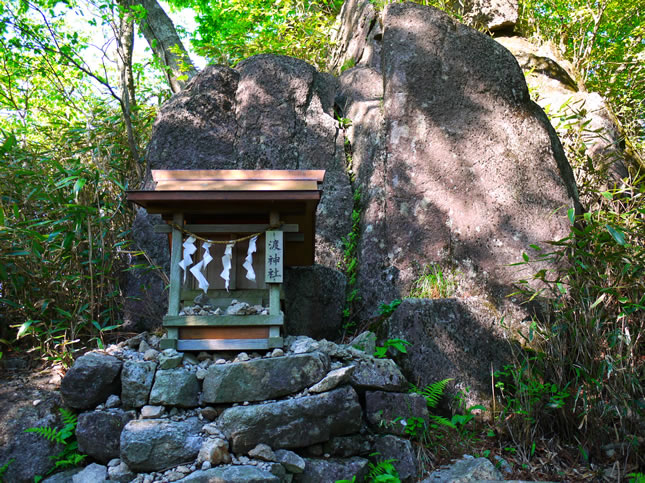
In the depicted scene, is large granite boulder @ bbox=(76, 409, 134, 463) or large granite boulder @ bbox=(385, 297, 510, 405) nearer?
large granite boulder @ bbox=(76, 409, 134, 463)

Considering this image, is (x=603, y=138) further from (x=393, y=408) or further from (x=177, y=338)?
(x=177, y=338)

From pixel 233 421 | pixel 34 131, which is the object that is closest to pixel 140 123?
pixel 34 131

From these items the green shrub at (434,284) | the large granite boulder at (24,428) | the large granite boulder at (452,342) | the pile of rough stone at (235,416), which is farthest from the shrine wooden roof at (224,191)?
the large granite boulder at (24,428)

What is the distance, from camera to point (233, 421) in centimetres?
369

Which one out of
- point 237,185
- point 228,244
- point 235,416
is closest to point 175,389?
point 235,416

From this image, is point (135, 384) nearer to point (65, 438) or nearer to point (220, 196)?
point (65, 438)

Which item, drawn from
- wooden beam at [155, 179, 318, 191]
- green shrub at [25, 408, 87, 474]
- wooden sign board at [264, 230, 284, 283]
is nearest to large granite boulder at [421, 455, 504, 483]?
wooden sign board at [264, 230, 284, 283]

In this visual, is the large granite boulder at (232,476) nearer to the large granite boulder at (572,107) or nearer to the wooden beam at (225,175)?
the wooden beam at (225,175)

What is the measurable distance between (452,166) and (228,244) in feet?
10.1

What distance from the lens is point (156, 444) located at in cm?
354

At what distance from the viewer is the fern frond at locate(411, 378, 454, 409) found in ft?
14.6

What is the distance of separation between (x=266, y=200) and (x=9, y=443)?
2950 millimetres

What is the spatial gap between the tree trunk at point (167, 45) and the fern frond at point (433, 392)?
23.9 ft

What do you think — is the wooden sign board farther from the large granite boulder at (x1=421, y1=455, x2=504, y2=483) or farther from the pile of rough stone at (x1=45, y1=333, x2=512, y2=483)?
the large granite boulder at (x1=421, y1=455, x2=504, y2=483)
